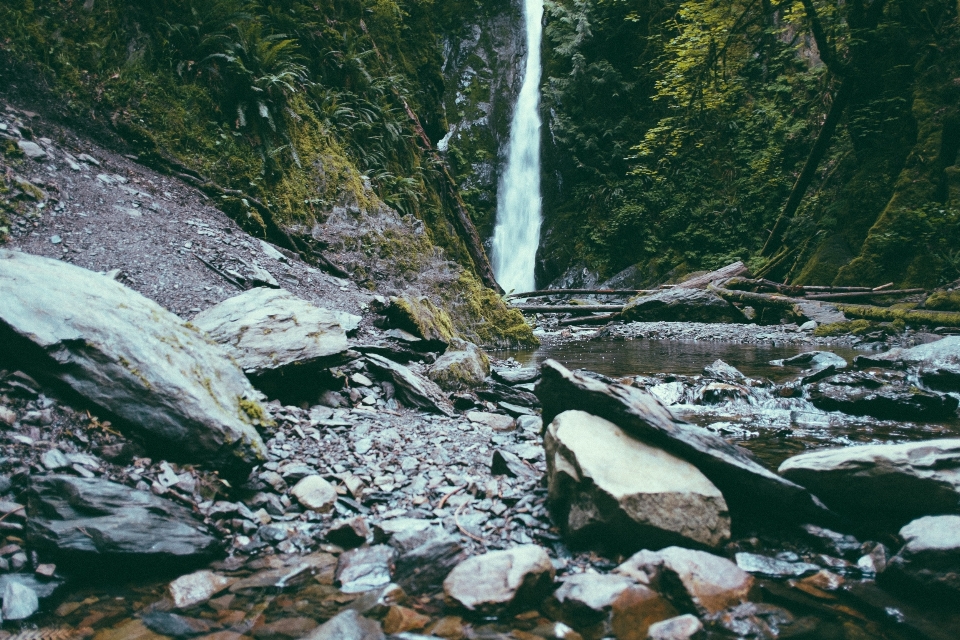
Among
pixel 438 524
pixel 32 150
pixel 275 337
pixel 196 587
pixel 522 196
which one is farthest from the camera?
pixel 522 196

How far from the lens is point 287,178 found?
32.1 ft

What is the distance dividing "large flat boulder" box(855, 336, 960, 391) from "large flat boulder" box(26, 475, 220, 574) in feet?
24.4

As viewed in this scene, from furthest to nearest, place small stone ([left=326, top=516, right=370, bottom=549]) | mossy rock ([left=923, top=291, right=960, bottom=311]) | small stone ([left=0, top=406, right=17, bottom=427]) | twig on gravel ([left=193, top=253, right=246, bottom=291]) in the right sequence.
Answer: mossy rock ([left=923, top=291, right=960, bottom=311]) → twig on gravel ([left=193, top=253, right=246, bottom=291]) → small stone ([left=326, top=516, right=370, bottom=549]) → small stone ([left=0, top=406, right=17, bottom=427])

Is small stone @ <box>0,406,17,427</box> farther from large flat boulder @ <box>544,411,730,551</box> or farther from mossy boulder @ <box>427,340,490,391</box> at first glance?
mossy boulder @ <box>427,340,490,391</box>

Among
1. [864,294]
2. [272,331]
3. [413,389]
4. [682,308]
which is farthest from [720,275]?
[272,331]

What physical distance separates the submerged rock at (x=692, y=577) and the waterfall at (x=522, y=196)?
25.3 metres

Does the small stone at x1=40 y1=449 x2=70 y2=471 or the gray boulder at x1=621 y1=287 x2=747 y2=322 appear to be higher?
the small stone at x1=40 y1=449 x2=70 y2=471

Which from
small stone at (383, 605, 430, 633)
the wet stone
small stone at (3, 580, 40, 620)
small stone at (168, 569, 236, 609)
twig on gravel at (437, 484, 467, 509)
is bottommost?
the wet stone

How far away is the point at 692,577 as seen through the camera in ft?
7.32

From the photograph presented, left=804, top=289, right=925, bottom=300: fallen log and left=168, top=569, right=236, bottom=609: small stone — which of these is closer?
left=168, top=569, right=236, bottom=609: small stone

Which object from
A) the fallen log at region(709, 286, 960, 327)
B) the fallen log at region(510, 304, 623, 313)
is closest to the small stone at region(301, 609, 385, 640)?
the fallen log at region(709, 286, 960, 327)

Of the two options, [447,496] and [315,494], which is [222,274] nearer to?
[315,494]

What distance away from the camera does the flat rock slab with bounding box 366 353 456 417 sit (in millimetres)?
5004

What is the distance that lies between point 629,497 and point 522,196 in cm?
2892
